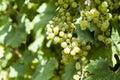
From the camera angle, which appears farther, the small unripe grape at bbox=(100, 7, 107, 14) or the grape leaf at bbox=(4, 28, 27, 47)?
the grape leaf at bbox=(4, 28, 27, 47)

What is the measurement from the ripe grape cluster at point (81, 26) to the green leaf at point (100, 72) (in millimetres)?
74

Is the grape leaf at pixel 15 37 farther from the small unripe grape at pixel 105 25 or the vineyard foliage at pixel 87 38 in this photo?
the small unripe grape at pixel 105 25

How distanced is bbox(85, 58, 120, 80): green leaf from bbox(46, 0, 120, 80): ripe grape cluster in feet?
0.24

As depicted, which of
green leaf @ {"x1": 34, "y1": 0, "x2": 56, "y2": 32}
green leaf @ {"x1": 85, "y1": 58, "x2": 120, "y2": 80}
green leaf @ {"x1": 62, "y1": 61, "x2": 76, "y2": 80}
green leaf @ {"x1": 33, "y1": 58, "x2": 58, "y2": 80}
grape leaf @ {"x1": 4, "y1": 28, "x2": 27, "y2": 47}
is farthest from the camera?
grape leaf @ {"x1": 4, "y1": 28, "x2": 27, "y2": 47}

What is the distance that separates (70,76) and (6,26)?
4.06 ft

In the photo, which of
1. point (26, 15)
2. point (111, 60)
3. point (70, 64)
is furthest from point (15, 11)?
point (111, 60)

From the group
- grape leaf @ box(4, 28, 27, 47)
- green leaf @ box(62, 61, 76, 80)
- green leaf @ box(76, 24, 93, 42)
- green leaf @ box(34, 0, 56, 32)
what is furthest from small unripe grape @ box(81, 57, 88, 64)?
grape leaf @ box(4, 28, 27, 47)

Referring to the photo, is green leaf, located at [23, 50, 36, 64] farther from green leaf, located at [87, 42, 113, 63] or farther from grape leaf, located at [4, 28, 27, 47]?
Result: green leaf, located at [87, 42, 113, 63]

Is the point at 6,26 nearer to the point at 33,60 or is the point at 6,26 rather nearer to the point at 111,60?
the point at 33,60

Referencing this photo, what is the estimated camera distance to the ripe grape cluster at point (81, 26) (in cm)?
196

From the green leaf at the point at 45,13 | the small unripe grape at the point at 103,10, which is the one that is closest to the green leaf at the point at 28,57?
the green leaf at the point at 45,13

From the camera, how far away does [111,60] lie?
6.88ft

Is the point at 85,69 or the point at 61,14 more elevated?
the point at 61,14

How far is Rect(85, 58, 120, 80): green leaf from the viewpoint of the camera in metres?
1.93
